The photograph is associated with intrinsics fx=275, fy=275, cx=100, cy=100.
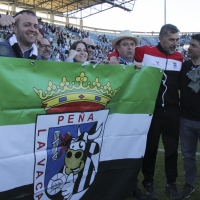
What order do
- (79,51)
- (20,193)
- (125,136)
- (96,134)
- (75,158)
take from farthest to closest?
1. (79,51)
2. (125,136)
3. (96,134)
4. (75,158)
5. (20,193)

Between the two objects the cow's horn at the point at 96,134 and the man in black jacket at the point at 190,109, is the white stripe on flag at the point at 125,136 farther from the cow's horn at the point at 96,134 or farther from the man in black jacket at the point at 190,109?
the man in black jacket at the point at 190,109

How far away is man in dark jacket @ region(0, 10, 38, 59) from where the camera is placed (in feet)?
8.01

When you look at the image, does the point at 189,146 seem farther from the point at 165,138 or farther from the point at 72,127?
the point at 72,127

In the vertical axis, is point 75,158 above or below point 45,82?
below

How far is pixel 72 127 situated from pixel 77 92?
12.2 inches

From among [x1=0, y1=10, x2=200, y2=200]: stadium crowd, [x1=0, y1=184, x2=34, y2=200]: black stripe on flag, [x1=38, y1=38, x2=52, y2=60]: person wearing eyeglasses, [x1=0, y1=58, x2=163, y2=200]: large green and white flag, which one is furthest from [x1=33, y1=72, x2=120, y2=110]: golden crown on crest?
[x1=38, y1=38, x2=52, y2=60]: person wearing eyeglasses

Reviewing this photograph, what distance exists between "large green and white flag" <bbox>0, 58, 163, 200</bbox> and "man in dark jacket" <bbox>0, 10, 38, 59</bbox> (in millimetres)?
435

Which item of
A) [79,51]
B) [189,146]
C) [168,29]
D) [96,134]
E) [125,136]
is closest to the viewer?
[96,134]

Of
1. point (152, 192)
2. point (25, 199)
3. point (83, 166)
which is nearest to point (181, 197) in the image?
point (152, 192)

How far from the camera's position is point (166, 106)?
320cm

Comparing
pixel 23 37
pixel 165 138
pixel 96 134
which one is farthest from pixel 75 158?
pixel 165 138

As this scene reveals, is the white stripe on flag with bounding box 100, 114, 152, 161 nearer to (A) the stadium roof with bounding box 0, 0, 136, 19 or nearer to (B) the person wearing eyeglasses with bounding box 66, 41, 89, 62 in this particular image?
(B) the person wearing eyeglasses with bounding box 66, 41, 89, 62

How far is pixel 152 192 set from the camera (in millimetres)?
3188

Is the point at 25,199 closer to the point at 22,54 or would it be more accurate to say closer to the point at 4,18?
the point at 22,54
